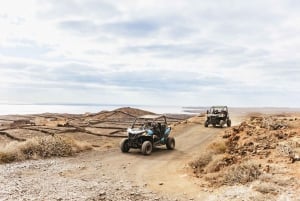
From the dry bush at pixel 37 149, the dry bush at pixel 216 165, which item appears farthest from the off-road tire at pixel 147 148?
the dry bush at pixel 216 165

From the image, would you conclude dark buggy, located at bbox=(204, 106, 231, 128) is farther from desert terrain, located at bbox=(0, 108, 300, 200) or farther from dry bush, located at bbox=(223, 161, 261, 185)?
dry bush, located at bbox=(223, 161, 261, 185)

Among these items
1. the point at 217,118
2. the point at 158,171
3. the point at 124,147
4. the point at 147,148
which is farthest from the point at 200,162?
the point at 217,118

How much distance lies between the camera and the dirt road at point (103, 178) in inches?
478

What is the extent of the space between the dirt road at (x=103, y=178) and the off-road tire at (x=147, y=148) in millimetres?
325

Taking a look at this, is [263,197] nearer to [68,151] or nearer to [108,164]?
[108,164]

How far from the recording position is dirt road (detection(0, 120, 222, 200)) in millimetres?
12148

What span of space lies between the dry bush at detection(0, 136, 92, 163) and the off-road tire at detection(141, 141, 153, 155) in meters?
4.17

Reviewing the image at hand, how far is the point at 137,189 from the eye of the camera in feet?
42.5

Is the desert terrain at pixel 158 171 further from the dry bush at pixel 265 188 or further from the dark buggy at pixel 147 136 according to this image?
the dark buggy at pixel 147 136

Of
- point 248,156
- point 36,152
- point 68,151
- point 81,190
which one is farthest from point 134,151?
point 81,190

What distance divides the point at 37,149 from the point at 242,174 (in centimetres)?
1143

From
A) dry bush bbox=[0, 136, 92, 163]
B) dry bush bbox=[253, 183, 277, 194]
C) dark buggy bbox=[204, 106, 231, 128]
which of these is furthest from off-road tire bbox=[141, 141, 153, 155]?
dark buggy bbox=[204, 106, 231, 128]

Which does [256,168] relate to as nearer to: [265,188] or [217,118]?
[265,188]

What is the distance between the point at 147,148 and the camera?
2006cm
